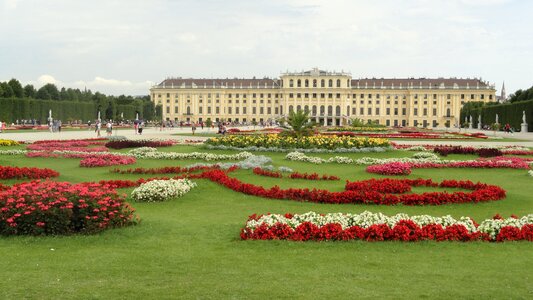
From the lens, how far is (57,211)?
6.66m

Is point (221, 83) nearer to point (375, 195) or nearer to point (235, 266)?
point (375, 195)

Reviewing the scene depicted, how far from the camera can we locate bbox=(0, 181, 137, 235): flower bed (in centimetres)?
662

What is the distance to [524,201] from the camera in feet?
31.0

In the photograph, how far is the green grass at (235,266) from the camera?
4652 mm

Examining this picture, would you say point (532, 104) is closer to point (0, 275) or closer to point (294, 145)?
point (294, 145)

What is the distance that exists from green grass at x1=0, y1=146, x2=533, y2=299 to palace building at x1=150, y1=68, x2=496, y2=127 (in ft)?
314

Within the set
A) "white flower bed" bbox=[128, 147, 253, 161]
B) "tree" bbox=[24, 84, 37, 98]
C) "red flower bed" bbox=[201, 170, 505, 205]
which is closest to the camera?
"red flower bed" bbox=[201, 170, 505, 205]

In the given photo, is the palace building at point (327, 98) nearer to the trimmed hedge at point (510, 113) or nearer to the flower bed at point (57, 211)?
the trimmed hedge at point (510, 113)

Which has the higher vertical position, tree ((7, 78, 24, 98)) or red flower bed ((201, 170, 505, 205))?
tree ((7, 78, 24, 98))

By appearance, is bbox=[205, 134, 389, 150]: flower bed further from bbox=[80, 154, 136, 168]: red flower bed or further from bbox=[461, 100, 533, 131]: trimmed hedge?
bbox=[461, 100, 533, 131]: trimmed hedge

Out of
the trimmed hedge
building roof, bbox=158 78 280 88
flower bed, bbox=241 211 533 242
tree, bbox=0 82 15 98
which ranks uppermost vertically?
building roof, bbox=158 78 280 88

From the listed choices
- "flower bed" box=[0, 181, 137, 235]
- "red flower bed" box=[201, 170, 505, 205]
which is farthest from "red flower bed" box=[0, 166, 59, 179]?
"flower bed" box=[0, 181, 137, 235]

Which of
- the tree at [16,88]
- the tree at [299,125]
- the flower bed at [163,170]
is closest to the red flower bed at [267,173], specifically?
the flower bed at [163,170]

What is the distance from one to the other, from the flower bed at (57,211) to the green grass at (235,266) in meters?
0.20
